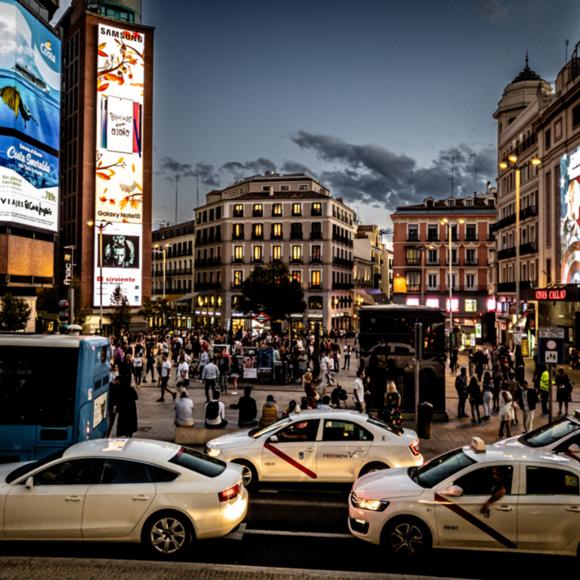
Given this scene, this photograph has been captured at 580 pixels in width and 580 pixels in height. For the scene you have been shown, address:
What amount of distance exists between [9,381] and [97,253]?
48617mm

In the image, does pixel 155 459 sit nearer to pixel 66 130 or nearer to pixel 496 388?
pixel 496 388

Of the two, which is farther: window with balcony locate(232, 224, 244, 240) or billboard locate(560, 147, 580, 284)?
window with balcony locate(232, 224, 244, 240)

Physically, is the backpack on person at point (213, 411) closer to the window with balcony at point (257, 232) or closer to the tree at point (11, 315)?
the tree at point (11, 315)

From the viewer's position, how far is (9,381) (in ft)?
35.3

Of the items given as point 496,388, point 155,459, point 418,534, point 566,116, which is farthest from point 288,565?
point 566,116

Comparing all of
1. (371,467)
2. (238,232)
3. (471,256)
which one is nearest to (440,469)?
(371,467)

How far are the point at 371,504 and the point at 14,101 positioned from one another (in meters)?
41.4

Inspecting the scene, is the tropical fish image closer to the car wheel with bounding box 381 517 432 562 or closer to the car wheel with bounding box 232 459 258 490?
the car wheel with bounding box 232 459 258 490

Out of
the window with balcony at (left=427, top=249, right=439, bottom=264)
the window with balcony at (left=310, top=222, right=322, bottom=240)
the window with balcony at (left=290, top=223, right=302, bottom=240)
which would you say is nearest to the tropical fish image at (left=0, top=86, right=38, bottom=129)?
the window with balcony at (left=290, top=223, right=302, bottom=240)

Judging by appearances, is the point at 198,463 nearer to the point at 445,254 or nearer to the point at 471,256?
the point at 445,254

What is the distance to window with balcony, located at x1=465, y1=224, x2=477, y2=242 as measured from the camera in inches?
2645

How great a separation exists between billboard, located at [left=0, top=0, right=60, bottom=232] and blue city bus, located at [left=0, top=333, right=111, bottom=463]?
32.5 metres

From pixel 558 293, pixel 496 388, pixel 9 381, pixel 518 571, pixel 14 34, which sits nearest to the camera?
pixel 518 571

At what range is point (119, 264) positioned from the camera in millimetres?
57156
